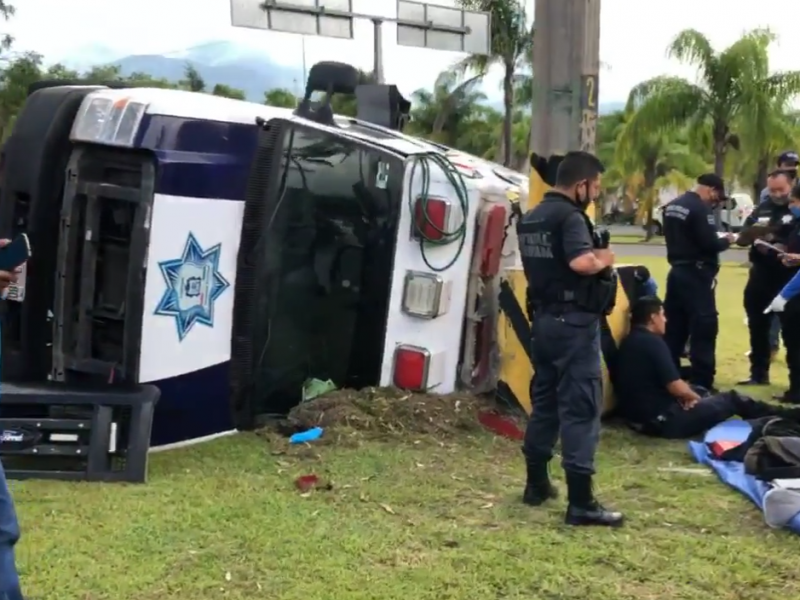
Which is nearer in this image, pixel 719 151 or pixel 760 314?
pixel 760 314

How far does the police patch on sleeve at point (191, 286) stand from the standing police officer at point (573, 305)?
1.72 m

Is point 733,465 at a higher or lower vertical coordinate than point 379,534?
higher

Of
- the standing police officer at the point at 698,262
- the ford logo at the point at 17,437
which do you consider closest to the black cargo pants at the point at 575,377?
the ford logo at the point at 17,437

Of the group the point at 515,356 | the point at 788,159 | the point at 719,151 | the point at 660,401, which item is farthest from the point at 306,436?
the point at 719,151

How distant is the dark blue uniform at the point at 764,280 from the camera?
7.86m

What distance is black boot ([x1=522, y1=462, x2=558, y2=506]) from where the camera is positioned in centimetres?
461

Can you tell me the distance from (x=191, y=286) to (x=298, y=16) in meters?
5.45

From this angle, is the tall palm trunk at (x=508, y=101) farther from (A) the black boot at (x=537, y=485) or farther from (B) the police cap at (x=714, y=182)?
(A) the black boot at (x=537, y=485)

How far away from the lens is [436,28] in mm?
11305

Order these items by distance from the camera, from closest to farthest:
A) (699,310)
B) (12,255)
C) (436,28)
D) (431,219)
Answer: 1. (12,255)
2. (431,219)
3. (699,310)
4. (436,28)

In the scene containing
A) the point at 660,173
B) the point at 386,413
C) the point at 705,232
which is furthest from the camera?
the point at 660,173

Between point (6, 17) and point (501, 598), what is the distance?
27669 millimetres

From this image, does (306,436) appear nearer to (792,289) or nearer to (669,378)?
(669,378)

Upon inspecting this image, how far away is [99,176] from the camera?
17.2ft
